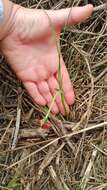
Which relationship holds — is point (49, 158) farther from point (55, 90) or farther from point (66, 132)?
point (55, 90)

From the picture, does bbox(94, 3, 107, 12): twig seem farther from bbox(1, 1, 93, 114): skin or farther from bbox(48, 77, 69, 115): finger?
bbox(48, 77, 69, 115): finger

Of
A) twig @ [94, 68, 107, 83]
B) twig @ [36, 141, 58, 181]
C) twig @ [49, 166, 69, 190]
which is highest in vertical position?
twig @ [94, 68, 107, 83]

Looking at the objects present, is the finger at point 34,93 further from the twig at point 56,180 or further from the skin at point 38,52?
the twig at point 56,180

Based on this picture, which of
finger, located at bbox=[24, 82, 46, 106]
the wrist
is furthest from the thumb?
finger, located at bbox=[24, 82, 46, 106]

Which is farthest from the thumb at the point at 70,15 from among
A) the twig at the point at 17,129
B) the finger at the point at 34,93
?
the twig at the point at 17,129

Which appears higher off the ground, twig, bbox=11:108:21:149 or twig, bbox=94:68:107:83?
twig, bbox=94:68:107:83

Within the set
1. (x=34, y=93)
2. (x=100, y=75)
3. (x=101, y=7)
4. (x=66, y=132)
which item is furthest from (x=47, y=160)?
(x=101, y=7)
